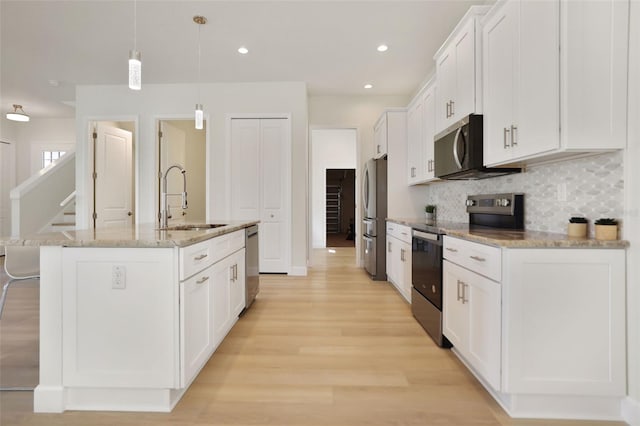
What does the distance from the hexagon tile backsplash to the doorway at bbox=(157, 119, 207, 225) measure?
4.67 meters

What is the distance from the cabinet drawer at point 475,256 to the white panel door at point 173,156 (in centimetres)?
395

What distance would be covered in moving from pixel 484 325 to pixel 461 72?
6.25 feet

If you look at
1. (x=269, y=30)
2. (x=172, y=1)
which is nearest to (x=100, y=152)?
(x=172, y=1)

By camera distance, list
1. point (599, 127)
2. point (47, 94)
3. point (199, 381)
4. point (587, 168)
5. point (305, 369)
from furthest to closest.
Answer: point (47, 94), point (305, 369), point (199, 381), point (587, 168), point (599, 127)

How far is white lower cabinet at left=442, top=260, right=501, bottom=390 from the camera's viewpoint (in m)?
1.68

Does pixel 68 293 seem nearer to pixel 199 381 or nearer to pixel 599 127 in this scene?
pixel 199 381

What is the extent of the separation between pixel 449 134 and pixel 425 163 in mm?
905

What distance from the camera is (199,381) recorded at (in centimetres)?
195

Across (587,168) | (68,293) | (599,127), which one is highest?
(599,127)

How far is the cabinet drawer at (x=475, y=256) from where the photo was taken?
1.67 meters

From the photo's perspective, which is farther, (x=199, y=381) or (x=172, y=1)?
(x=172, y=1)

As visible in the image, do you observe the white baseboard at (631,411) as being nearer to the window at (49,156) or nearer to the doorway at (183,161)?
the doorway at (183,161)

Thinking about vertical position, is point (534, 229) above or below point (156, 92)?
below

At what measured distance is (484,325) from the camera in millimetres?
1776
